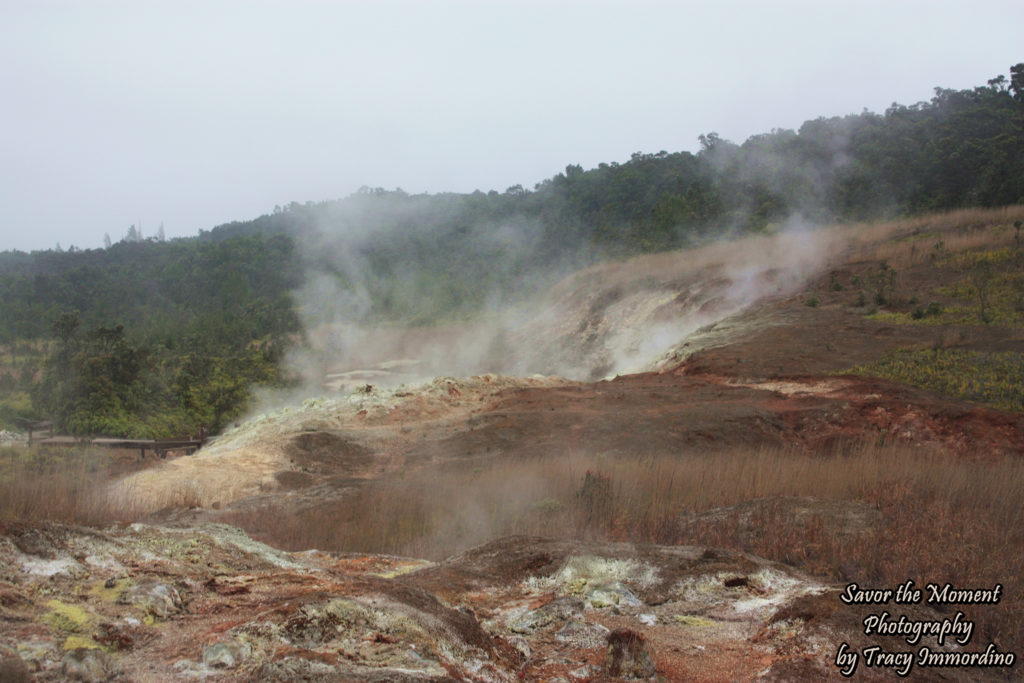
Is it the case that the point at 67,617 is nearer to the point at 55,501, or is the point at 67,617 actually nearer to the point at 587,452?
the point at 55,501

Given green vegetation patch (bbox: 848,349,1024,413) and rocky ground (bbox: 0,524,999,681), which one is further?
green vegetation patch (bbox: 848,349,1024,413)

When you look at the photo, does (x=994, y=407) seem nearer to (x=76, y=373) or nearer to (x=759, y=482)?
(x=759, y=482)

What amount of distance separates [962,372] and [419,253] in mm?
43548

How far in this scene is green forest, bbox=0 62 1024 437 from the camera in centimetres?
2614

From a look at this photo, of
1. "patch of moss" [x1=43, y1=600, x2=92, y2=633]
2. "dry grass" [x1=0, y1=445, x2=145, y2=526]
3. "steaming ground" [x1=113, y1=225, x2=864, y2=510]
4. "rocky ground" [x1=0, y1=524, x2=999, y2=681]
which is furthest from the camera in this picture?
"steaming ground" [x1=113, y1=225, x2=864, y2=510]

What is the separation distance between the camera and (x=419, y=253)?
185ft

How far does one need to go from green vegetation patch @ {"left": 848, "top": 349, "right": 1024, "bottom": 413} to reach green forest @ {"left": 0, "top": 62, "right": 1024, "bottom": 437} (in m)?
19.4

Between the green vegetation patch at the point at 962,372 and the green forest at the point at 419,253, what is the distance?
19.4 metres

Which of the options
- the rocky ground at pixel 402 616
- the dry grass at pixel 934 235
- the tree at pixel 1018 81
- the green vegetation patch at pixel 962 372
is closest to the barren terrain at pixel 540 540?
the rocky ground at pixel 402 616

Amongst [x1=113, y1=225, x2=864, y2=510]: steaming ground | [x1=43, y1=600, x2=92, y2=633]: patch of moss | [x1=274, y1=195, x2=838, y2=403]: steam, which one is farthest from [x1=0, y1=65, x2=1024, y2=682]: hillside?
[x1=274, y1=195, x2=838, y2=403]: steam

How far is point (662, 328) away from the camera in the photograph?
99.1 ft

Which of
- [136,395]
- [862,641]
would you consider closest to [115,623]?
[862,641]

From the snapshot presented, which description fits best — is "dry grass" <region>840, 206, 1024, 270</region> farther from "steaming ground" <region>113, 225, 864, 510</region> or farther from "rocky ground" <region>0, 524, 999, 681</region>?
"rocky ground" <region>0, 524, 999, 681</region>

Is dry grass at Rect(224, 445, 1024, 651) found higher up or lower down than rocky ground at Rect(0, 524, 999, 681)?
lower down
